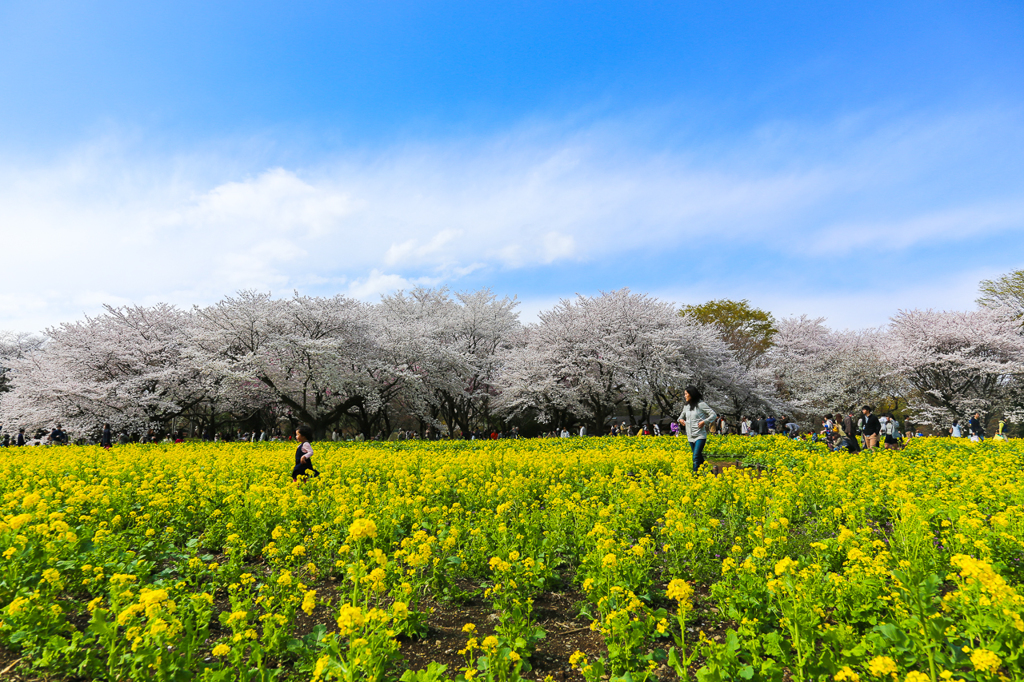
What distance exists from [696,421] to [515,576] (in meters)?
6.74

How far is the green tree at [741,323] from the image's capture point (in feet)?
146

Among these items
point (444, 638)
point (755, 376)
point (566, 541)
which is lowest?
point (444, 638)

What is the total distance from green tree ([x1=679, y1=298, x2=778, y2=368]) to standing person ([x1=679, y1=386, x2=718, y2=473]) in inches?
1431

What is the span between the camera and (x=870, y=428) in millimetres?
14648

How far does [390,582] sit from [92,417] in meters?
30.2

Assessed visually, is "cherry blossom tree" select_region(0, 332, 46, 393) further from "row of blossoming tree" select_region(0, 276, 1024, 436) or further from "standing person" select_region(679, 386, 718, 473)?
"standing person" select_region(679, 386, 718, 473)

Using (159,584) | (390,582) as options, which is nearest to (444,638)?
(390,582)

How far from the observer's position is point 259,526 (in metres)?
6.01

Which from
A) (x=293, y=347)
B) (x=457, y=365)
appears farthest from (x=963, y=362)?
(x=293, y=347)

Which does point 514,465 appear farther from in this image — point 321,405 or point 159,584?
point 321,405

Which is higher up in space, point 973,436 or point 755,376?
point 755,376

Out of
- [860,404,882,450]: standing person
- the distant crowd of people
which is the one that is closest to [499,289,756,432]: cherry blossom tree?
the distant crowd of people

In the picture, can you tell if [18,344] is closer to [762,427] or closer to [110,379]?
[110,379]

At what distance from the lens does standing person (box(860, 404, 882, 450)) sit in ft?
47.6
